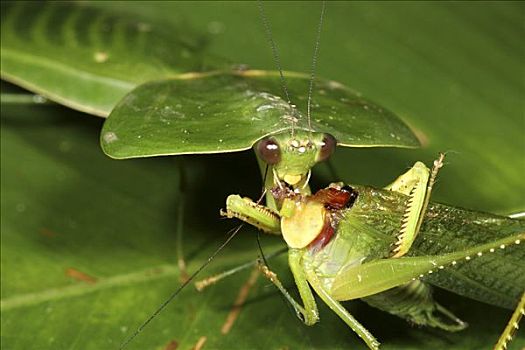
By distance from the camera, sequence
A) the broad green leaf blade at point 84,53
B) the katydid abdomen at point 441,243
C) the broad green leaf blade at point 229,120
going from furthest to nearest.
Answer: the broad green leaf blade at point 84,53 < the katydid abdomen at point 441,243 < the broad green leaf blade at point 229,120

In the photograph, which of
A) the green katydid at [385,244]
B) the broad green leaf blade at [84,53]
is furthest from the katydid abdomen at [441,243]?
the broad green leaf blade at [84,53]

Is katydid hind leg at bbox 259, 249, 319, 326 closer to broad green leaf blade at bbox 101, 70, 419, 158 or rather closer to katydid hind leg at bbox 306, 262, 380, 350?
katydid hind leg at bbox 306, 262, 380, 350

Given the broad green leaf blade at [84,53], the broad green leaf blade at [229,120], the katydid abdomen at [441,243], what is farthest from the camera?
the broad green leaf blade at [84,53]

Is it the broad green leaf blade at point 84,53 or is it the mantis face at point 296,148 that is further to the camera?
the broad green leaf blade at point 84,53

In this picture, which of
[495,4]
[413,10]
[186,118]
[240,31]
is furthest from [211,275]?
[495,4]

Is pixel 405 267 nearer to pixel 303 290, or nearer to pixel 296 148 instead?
pixel 303 290

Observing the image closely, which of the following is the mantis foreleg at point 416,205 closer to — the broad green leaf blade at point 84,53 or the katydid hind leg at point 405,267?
the katydid hind leg at point 405,267

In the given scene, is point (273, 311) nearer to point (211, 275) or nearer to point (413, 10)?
point (211, 275)
